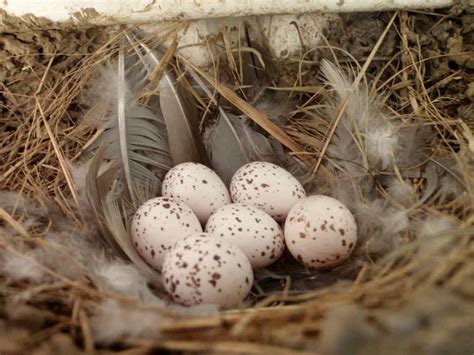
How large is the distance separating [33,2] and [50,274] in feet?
3.19

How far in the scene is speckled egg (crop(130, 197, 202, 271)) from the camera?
135 centimetres

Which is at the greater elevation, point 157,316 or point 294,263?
point 157,316

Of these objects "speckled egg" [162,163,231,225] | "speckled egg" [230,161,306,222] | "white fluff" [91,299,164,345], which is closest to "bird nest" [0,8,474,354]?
"white fluff" [91,299,164,345]

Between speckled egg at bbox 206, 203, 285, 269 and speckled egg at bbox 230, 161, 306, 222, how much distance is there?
7cm

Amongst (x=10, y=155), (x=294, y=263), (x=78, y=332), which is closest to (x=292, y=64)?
(x=294, y=263)

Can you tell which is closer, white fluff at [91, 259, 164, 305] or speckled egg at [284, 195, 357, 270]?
white fluff at [91, 259, 164, 305]

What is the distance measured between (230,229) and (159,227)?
169mm

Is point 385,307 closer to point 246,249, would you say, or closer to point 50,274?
point 246,249

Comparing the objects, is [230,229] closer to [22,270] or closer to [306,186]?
[306,186]

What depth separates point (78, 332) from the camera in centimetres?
94

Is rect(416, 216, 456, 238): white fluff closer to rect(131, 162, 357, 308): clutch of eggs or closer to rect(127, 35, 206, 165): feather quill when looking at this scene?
rect(131, 162, 357, 308): clutch of eggs

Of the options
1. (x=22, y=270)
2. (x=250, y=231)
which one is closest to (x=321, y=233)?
(x=250, y=231)

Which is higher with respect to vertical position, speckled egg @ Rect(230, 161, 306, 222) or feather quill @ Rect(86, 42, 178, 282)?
feather quill @ Rect(86, 42, 178, 282)

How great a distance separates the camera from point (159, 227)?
135cm
